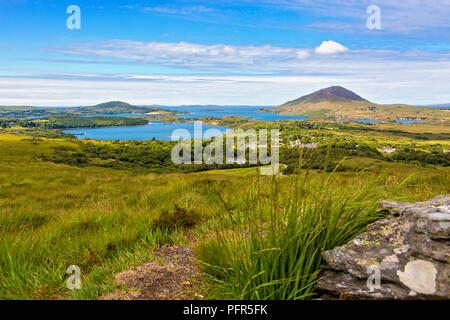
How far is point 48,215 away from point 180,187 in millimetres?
3387

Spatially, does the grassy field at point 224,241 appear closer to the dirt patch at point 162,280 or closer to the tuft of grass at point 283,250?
the tuft of grass at point 283,250

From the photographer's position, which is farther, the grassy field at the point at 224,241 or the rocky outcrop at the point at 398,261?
the grassy field at the point at 224,241

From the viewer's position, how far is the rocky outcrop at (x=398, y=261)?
2.19 m

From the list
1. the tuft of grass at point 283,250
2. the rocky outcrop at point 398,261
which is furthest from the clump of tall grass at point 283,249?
the rocky outcrop at point 398,261

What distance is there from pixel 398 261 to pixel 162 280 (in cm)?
244

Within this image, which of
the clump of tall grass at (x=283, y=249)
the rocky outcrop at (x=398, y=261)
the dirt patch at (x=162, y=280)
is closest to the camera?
the rocky outcrop at (x=398, y=261)

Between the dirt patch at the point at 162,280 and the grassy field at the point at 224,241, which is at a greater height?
the grassy field at the point at 224,241

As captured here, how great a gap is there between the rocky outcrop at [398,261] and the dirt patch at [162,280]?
140 cm

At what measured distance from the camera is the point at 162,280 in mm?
3037

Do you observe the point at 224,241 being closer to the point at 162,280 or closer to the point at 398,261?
the point at 162,280

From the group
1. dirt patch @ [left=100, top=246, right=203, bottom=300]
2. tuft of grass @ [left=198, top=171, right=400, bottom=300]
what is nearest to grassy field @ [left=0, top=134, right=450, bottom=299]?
tuft of grass @ [left=198, top=171, right=400, bottom=300]

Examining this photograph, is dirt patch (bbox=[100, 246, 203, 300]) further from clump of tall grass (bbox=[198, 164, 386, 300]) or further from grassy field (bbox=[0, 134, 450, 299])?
clump of tall grass (bbox=[198, 164, 386, 300])

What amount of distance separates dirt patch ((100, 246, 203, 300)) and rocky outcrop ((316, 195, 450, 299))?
1402mm
